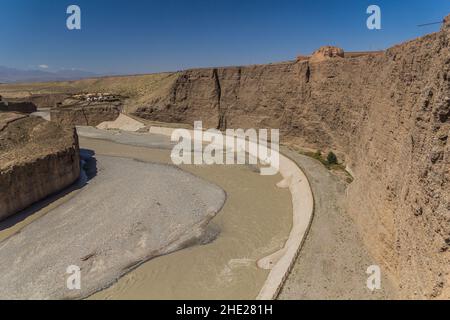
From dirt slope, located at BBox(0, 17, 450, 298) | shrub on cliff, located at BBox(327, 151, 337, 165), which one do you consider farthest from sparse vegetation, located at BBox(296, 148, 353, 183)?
dirt slope, located at BBox(0, 17, 450, 298)

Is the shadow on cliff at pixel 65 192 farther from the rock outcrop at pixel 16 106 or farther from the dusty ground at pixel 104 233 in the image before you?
the rock outcrop at pixel 16 106

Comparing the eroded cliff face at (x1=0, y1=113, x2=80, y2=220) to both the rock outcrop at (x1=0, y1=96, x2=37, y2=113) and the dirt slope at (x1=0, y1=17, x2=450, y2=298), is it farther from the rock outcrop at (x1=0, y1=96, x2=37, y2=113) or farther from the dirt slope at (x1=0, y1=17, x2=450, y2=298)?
the rock outcrop at (x1=0, y1=96, x2=37, y2=113)

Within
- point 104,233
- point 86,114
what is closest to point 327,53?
point 104,233

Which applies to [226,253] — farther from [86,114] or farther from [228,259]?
[86,114]

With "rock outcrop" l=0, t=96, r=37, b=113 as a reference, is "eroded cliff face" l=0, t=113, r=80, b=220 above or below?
below

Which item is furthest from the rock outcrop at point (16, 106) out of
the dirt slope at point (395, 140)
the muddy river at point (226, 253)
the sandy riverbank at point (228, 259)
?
the dirt slope at point (395, 140)
